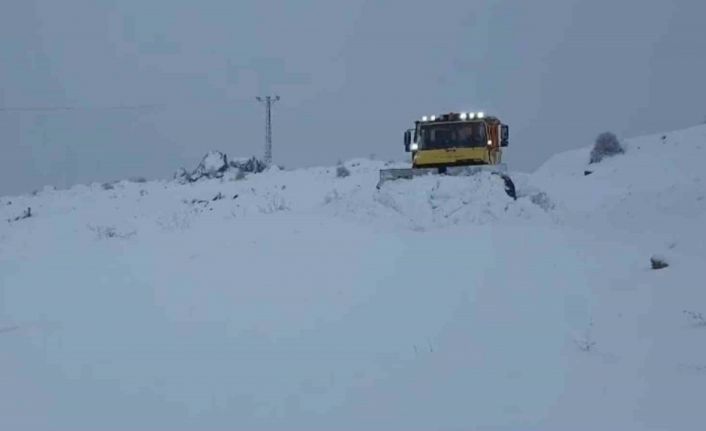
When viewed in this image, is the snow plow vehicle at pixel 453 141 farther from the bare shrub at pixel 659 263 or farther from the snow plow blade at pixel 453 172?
the bare shrub at pixel 659 263

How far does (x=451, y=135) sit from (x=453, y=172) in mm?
1958

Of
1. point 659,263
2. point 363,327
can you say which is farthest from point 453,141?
point 363,327

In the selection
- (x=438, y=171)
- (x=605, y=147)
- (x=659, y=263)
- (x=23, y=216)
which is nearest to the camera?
(x=659, y=263)

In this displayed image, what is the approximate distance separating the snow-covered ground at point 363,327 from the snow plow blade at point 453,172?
208cm

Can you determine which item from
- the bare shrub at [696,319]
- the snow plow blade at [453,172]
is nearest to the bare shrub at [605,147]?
the snow plow blade at [453,172]

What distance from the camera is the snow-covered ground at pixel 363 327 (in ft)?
14.6

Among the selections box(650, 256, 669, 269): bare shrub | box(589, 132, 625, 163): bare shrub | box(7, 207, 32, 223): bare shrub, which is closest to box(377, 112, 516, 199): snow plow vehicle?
box(650, 256, 669, 269): bare shrub

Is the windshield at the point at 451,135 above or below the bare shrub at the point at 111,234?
above

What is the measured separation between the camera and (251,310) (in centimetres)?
750

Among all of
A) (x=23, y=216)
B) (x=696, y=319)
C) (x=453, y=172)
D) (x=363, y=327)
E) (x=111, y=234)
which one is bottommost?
(x=23, y=216)

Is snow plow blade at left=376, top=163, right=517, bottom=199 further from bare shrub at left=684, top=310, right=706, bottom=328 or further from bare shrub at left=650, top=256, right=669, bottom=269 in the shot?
bare shrub at left=684, top=310, right=706, bottom=328

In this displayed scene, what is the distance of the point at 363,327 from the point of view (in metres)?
6.50

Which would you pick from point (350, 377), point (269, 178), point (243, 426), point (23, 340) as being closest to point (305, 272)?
point (23, 340)

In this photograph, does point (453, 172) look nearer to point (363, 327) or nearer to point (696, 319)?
point (363, 327)
